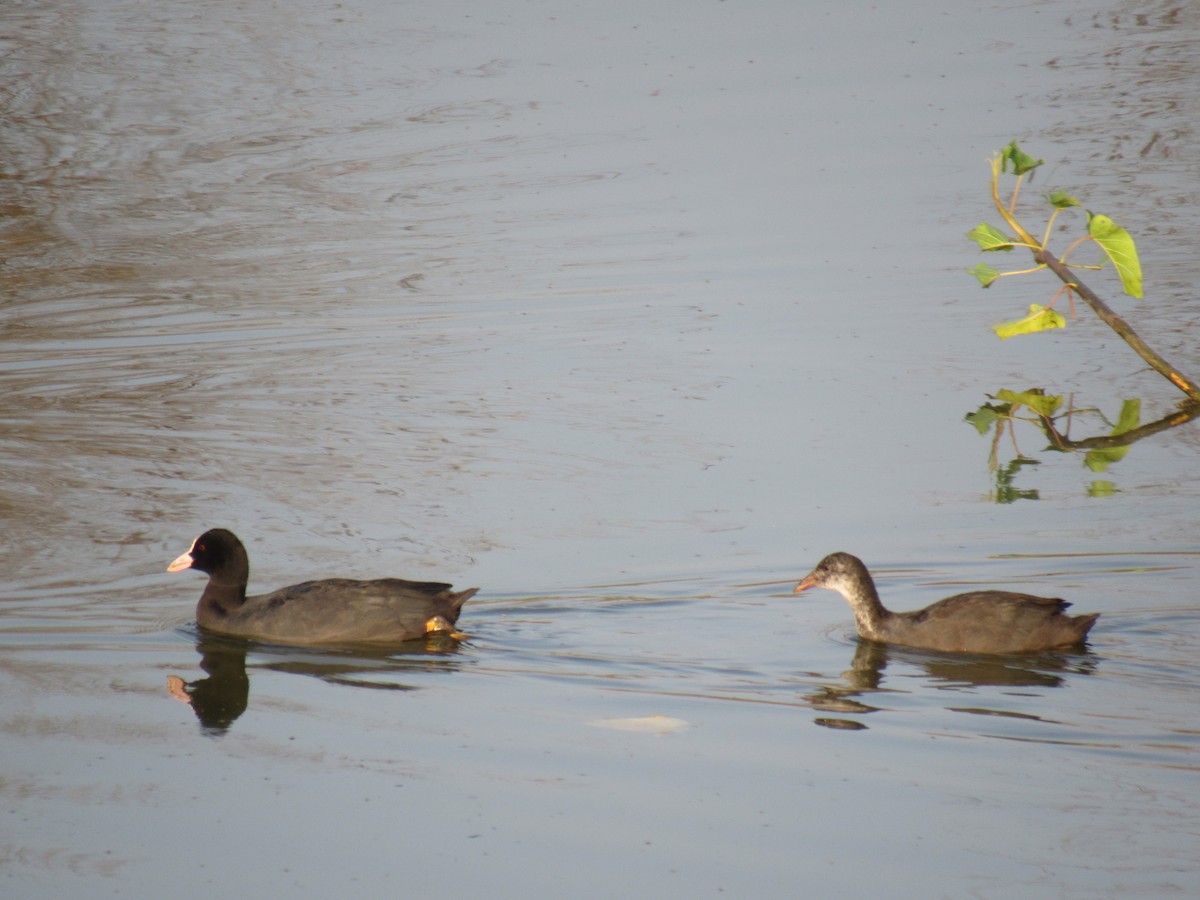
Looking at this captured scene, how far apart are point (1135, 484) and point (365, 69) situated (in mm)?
13796

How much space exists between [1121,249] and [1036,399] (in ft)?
4.37

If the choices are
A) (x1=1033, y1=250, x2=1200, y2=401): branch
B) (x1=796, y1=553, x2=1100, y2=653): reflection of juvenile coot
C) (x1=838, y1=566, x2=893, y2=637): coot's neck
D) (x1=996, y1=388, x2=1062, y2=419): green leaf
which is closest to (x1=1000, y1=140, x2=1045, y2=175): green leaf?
(x1=1033, y1=250, x2=1200, y2=401): branch

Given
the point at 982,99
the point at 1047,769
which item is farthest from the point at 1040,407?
the point at 982,99

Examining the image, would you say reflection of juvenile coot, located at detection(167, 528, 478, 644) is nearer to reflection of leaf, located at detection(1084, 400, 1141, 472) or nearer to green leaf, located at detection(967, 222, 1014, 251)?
reflection of leaf, located at detection(1084, 400, 1141, 472)

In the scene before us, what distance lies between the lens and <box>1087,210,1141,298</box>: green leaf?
1098cm

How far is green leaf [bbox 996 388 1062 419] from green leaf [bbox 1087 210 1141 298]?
1.03 m

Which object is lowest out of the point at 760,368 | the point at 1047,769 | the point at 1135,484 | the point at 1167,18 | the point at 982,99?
the point at 1047,769

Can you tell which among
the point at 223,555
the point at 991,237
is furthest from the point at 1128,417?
the point at 223,555

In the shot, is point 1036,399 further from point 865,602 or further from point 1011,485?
point 865,602

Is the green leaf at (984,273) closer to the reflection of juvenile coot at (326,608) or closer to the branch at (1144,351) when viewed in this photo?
the branch at (1144,351)

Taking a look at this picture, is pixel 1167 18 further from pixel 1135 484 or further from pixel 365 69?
pixel 1135 484

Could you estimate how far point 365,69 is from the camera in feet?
69.7

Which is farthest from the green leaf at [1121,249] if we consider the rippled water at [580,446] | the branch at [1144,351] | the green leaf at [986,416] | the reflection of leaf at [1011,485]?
the reflection of leaf at [1011,485]

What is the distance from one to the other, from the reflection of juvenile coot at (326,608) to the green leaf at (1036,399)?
523 cm
